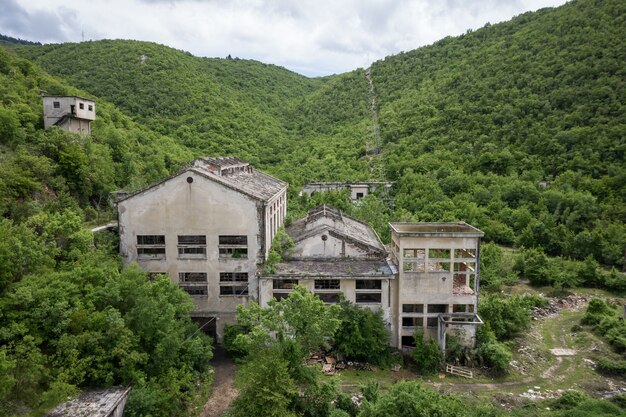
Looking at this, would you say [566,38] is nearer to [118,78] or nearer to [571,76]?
[571,76]

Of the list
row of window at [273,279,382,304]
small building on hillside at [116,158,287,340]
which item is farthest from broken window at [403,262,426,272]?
small building on hillside at [116,158,287,340]

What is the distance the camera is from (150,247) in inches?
1163

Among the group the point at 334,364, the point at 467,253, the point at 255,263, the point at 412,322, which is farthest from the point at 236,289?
the point at 467,253

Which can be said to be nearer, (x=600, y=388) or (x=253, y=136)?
(x=600, y=388)

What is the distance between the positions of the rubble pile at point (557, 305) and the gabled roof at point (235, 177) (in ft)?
82.3

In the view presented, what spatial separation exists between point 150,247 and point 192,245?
2854mm

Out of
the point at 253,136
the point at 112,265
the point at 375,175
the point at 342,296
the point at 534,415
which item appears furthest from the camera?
the point at 253,136

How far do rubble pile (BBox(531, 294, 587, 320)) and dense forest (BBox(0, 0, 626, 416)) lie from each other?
6.50 feet

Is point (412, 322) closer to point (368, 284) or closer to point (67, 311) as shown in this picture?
point (368, 284)

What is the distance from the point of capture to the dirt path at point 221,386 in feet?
73.7

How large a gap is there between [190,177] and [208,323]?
9.90 m

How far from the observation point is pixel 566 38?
251 feet

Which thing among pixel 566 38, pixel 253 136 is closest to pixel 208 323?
pixel 253 136

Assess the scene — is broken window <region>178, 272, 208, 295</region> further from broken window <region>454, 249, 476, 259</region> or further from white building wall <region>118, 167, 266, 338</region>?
broken window <region>454, 249, 476, 259</region>
